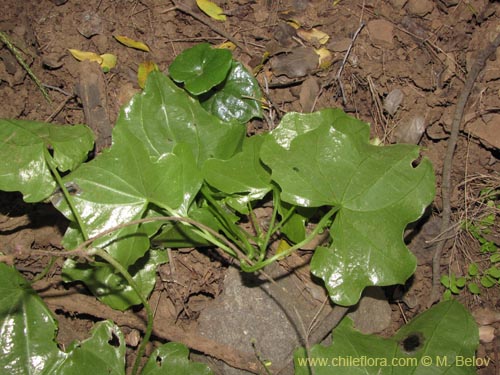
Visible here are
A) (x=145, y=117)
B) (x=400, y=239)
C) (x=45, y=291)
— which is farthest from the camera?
(x=45, y=291)

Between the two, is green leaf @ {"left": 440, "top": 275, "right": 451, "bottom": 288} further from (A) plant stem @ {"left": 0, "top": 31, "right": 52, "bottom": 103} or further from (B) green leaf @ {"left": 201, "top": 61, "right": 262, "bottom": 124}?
(A) plant stem @ {"left": 0, "top": 31, "right": 52, "bottom": 103}

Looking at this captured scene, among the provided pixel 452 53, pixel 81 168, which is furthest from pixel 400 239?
pixel 81 168

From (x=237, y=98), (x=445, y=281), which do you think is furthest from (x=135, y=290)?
(x=445, y=281)

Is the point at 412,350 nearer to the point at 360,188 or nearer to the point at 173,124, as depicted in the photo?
the point at 360,188

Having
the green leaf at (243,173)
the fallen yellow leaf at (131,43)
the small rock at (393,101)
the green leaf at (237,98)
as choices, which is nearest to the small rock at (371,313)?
the green leaf at (243,173)

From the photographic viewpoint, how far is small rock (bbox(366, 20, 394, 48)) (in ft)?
7.83

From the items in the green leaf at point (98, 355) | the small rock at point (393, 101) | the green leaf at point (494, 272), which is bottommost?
the green leaf at point (98, 355)

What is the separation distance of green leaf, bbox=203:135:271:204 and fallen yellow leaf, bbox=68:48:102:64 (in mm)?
794

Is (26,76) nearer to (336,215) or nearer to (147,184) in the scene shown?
(147,184)

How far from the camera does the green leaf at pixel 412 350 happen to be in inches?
82.5

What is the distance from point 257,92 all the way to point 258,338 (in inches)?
43.6

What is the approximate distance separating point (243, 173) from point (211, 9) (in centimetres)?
86

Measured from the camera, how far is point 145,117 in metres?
2.10

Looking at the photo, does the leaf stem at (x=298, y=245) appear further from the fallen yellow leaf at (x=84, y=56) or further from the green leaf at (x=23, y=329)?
the fallen yellow leaf at (x=84, y=56)
